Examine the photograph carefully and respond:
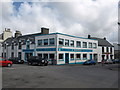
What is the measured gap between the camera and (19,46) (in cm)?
3741

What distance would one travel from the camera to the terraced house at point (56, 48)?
95.5 ft

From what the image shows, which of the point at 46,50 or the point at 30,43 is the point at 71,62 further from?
the point at 30,43

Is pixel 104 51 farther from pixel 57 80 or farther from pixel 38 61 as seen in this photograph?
pixel 57 80

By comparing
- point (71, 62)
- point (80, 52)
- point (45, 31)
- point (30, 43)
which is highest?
point (45, 31)

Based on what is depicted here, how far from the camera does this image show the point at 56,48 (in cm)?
2841

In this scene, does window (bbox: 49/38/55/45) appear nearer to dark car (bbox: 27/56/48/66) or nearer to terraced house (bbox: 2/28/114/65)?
terraced house (bbox: 2/28/114/65)

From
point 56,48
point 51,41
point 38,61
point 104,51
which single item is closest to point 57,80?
point 38,61

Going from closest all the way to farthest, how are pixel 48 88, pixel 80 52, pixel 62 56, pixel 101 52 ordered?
pixel 48 88 → pixel 62 56 → pixel 80 52 → pixel 101 52

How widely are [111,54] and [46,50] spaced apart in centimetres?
2597

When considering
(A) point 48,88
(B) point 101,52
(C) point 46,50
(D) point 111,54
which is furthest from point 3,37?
(A) point 48,88

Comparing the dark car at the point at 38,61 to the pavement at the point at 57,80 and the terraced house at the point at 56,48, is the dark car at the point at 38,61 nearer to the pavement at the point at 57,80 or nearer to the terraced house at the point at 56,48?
the terraced house at the point at 56,48

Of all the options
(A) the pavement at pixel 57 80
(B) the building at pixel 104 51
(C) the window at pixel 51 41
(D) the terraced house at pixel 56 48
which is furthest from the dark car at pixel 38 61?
(B) the building at pixel 104 51

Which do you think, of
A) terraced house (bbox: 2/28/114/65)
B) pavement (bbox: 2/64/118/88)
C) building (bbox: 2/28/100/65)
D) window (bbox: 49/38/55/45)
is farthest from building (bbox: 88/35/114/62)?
pavement (bbox: 2/64/118/88)

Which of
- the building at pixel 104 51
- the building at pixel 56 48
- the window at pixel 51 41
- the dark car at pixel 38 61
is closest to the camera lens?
the dark car at pixel 38 61
